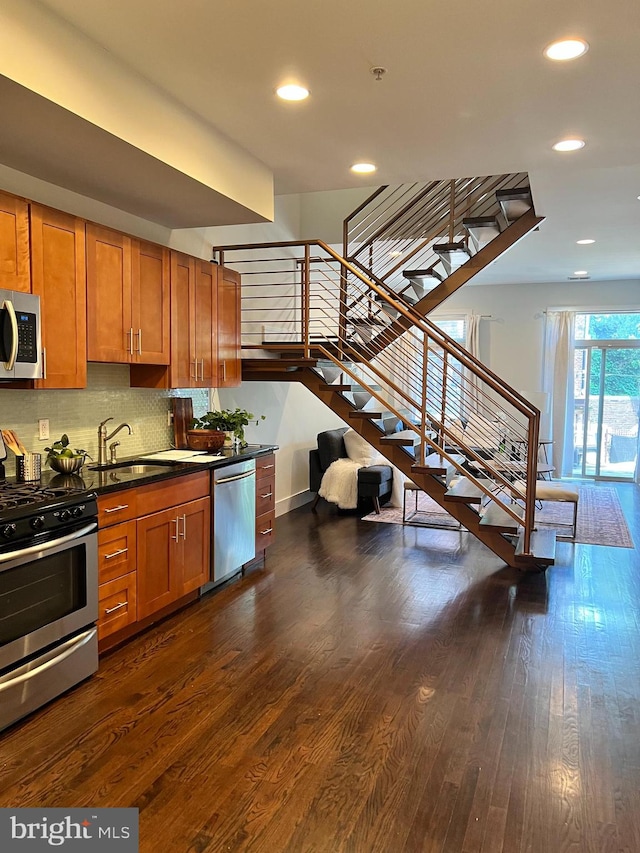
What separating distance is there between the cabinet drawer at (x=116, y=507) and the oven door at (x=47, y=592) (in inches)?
5.0

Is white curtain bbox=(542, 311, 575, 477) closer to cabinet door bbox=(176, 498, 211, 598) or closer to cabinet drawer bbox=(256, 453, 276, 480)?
cabinet drawer bbox=(256, 453, 276, 480)

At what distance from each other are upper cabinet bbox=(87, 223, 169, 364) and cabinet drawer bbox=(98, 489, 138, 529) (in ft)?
2.63

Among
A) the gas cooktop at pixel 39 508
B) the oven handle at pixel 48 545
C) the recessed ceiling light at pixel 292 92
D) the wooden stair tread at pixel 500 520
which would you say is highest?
the recessed ceiling light at pixel 292 92

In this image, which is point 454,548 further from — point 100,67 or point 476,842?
point 100,67

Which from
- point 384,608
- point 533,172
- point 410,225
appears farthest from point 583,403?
point 384,608

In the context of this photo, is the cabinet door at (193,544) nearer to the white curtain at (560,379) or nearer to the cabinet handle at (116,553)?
the cabinet handle at (116,553)

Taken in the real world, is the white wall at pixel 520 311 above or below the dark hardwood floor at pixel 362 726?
above

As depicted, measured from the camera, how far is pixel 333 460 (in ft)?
23.7

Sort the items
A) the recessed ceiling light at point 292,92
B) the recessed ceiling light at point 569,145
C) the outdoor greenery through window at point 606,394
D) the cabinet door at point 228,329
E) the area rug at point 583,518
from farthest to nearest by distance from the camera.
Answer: the outdoor greenery through window at point 606,394, the area rug at point 583,518, the cabinet door at point 228,329, the recessed ceiling light at point 569,145, the recessed ceiling light at point 292,92

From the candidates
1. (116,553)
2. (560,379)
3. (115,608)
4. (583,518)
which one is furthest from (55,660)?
(560,379)

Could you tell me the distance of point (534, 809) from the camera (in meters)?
2.17

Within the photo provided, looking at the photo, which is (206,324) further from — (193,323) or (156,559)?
(156,559)

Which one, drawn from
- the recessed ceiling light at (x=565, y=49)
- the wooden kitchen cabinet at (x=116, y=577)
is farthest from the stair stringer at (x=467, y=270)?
the wooden kitchen cabinet at (x=116, y=577)

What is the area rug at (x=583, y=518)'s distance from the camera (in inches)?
234
